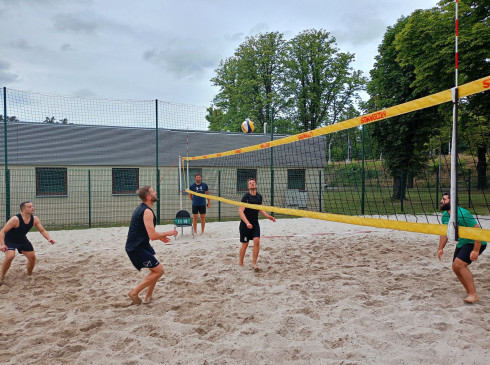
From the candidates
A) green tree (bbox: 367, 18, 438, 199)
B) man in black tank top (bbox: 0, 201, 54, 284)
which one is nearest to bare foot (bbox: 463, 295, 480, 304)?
man in black tank top (bbox: 0, 201, 54, 284)

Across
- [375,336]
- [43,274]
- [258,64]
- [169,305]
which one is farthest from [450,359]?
[258,64]

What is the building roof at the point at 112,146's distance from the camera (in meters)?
11.3

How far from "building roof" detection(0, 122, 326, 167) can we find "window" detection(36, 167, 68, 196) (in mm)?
285

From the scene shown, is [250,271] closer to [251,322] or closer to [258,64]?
[251,322]

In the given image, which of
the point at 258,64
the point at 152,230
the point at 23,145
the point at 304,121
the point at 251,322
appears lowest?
the point at 251,322

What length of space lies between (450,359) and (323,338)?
0.91 meters

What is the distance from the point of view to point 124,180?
1197 centimetres

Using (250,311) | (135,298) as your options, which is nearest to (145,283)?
(135,298)

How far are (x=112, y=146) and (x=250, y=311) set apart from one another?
1043 cm

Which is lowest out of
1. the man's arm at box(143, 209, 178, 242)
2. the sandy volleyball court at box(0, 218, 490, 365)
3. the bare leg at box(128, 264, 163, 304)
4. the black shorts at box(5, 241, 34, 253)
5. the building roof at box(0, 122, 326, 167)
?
the sandy volleyball court at box(0, 218, 490, 365)

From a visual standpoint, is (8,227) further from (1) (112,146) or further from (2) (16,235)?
(1) (112,146)

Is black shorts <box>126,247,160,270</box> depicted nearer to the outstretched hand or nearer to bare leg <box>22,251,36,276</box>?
bare leg <box>22,251,36,276</box>

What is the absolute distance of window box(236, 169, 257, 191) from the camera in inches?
499

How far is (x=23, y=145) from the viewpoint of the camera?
1122 centimetres
